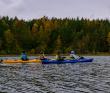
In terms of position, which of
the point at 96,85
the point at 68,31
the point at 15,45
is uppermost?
the point at 68,31

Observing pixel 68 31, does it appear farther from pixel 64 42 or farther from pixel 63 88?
pixel 63 88

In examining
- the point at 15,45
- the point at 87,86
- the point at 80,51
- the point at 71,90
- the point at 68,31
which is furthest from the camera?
the point at 68,31

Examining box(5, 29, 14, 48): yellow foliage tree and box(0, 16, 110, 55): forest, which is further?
box(0, 16, 110, 55): forest

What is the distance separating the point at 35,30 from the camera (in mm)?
96250

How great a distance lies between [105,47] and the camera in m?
97.2

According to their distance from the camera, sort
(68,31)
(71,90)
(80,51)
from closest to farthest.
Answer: (71,90) < (80,51) < (68,31)

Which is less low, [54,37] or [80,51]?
[54,37]

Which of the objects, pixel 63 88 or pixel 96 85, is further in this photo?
pixel 96 85

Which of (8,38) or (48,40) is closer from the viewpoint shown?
(8,38)

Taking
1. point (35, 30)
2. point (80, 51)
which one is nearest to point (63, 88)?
point (80, 51)

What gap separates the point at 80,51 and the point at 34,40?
22.9 meters

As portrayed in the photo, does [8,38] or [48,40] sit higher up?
[8,38]

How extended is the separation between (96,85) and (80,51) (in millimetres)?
78533

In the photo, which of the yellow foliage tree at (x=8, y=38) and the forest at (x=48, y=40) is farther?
the forest at (x=48, y=40)
